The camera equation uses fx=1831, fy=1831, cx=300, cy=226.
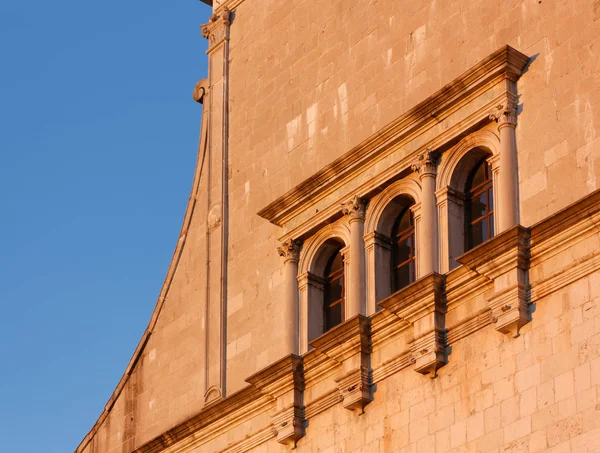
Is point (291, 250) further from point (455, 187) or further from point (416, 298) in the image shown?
point (416, 298)

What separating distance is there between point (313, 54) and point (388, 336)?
223 inches

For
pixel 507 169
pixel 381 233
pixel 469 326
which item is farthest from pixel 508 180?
pixel 381 233

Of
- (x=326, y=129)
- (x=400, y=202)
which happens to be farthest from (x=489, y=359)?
(x=326, y=129)

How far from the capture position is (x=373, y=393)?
955 inches

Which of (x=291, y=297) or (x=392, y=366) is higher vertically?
(x=291, y=297)

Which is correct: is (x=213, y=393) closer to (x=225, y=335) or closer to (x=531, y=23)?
(x=225, y=335)

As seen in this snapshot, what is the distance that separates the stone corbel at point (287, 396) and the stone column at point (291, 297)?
0.47 meters

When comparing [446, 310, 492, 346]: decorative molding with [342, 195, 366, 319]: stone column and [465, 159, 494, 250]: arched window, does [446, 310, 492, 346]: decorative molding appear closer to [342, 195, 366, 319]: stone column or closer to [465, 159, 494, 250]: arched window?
[465, 159, 494, 250]: arched window

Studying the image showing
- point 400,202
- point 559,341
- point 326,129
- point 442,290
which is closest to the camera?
point 559,341

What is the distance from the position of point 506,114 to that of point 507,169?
0.80m

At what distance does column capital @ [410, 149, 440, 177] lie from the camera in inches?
967

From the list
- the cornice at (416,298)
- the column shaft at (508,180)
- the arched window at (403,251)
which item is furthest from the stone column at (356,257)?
the column shaft at (508,180)

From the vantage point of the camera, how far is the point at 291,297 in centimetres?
2647

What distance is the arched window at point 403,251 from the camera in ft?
82.2
